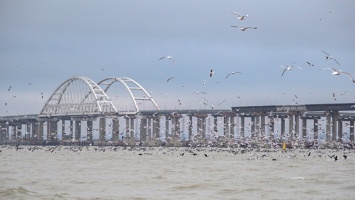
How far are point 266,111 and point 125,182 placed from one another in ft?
469

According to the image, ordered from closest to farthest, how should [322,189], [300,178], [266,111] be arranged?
[322,189] < [300,178] < [266,111]

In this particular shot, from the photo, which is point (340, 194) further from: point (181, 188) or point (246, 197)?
point (181, 188)

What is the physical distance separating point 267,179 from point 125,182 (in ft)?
39.3

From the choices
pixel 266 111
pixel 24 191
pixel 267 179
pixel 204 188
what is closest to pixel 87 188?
pixel 24 191

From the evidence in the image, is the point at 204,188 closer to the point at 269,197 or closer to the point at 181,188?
the point at 181,188

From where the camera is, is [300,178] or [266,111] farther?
[266,111]

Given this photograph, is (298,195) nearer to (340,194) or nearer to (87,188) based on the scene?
(340,194)

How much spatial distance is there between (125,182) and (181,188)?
22.8 feet

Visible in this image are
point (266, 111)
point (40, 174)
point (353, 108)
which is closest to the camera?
point (40, 174)

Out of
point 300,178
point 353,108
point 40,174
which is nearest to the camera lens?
point 300,178

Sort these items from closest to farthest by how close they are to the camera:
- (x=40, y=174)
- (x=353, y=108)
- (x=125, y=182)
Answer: (x=125, y=182)
(x=40, y=174)
(x=353, y=108)

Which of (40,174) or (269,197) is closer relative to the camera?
(269,197)

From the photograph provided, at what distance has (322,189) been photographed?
5025cm

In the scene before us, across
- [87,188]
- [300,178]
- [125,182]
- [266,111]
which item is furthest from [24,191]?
[266,111]
